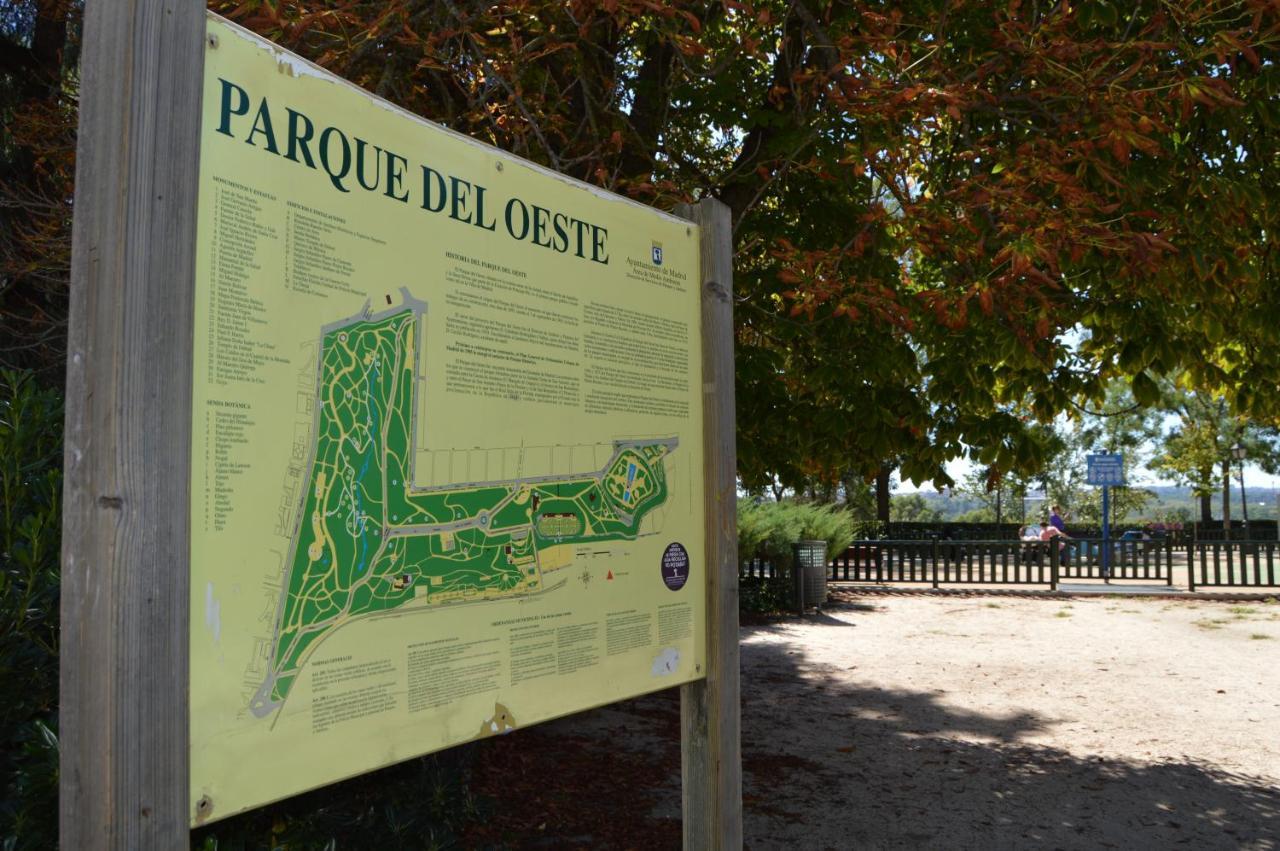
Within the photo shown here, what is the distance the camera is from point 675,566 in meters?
3.13

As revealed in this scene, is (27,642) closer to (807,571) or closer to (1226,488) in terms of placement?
(807,571)

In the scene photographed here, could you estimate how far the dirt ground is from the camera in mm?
5738

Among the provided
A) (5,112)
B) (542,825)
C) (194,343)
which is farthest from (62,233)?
(194,343)

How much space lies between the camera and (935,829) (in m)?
5.77

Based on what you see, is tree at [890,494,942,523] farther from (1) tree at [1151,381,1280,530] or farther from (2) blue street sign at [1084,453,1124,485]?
(2) blue street sign at [1084,453,1124,485]

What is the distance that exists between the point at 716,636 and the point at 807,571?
13.1m

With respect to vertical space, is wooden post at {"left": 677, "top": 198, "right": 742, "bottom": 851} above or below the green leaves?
below

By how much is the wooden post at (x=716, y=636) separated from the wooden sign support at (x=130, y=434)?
1.83 metres

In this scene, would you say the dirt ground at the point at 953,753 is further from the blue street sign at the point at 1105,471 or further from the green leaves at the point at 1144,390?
the blue street sign at the point at 1105,471

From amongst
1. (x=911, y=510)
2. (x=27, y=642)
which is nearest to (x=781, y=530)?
(x=27, y=642)

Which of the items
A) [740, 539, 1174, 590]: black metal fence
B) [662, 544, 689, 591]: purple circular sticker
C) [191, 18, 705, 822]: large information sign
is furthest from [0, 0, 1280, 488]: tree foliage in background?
[740, 539, 1174, 590]: black metal fence

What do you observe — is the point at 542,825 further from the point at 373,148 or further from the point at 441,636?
the point at 373,148

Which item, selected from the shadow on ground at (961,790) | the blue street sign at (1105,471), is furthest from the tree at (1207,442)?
the shadow on ground at (961,790)

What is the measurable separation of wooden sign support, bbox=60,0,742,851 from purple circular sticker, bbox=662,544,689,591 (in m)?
1.58
